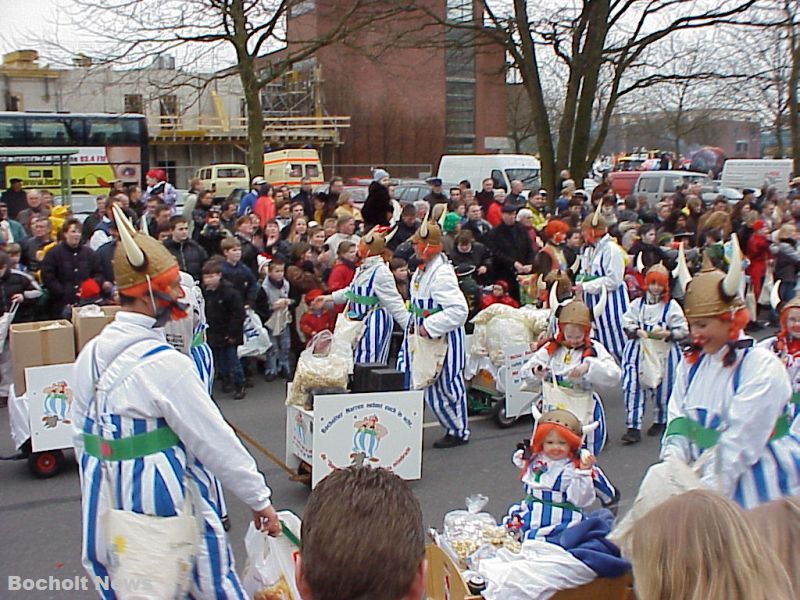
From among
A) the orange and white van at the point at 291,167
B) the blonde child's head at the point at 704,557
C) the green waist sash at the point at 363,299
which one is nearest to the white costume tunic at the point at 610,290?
the green waist sash at the point at 363,299

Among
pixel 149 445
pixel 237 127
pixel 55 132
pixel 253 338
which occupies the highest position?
pixel 237 127

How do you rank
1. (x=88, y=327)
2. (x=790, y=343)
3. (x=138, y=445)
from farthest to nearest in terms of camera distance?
(x=88, y=327), (x=790, y=343), (x=138, y=445)

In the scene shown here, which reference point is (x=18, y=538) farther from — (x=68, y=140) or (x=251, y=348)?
(x=68, y=140)

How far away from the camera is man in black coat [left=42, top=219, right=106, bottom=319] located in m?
10.1

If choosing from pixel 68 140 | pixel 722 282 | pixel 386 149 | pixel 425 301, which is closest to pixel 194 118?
pixel 386 149

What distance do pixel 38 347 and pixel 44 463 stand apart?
2.98 feet

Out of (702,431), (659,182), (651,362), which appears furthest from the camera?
(659,182)

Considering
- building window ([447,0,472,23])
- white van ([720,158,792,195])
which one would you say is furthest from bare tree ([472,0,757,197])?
white van ([720,158,792,195])

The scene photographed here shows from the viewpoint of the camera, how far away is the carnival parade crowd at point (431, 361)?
2213 millimetres

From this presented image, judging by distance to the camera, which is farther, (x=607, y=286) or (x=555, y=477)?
(x=607, y=286)

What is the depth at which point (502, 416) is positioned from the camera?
883 cm

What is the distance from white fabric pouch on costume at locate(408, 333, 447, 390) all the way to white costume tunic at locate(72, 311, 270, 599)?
4.02 meters

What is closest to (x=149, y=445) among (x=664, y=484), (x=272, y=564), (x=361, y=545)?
(x=272, y=564)

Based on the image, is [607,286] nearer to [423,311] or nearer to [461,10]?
[423,311]
